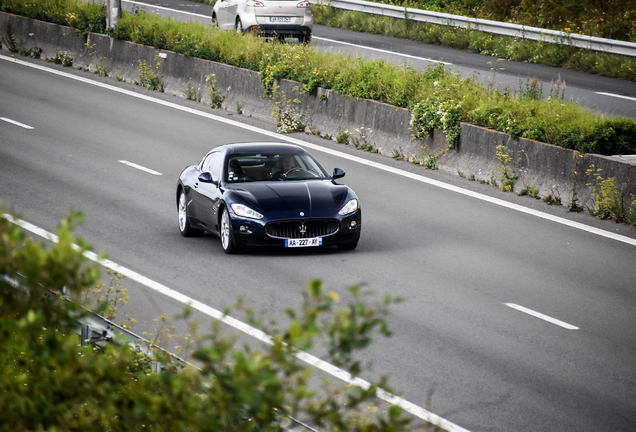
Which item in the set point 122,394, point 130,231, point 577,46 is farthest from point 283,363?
point 577,46

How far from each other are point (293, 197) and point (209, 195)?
131cm

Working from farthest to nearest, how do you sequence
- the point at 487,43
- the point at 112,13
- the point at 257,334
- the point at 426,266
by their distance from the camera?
the point at 487,43
the point at 112,13
the point at 426,266
the point at 257,334

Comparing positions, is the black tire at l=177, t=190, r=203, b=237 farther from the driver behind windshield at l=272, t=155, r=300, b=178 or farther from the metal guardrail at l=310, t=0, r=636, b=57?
the metal guardrail at l=310, t=0, r=636, b=57

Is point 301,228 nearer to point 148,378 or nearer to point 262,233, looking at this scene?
point 262,233

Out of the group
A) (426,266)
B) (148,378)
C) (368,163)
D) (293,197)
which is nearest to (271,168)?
(293,197)

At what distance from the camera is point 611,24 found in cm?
3081

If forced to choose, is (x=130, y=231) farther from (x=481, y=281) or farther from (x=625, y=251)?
(x=625, y=251)

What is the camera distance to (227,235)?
1259cm

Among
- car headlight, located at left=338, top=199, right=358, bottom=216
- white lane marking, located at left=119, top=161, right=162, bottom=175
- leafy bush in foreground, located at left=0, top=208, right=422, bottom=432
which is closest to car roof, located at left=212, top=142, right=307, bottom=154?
car headlight, located at left=338, top=199, right=358, bottom=216

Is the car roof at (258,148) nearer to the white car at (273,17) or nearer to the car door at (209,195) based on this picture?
the car door at (209,195)

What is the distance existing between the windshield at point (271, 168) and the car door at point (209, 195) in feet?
0.66

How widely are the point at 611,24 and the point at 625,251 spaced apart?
19577mm

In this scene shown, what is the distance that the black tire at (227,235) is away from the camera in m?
12.4

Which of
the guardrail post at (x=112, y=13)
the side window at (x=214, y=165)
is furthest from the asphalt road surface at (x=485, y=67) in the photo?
the side window at (x=214, y=165)
